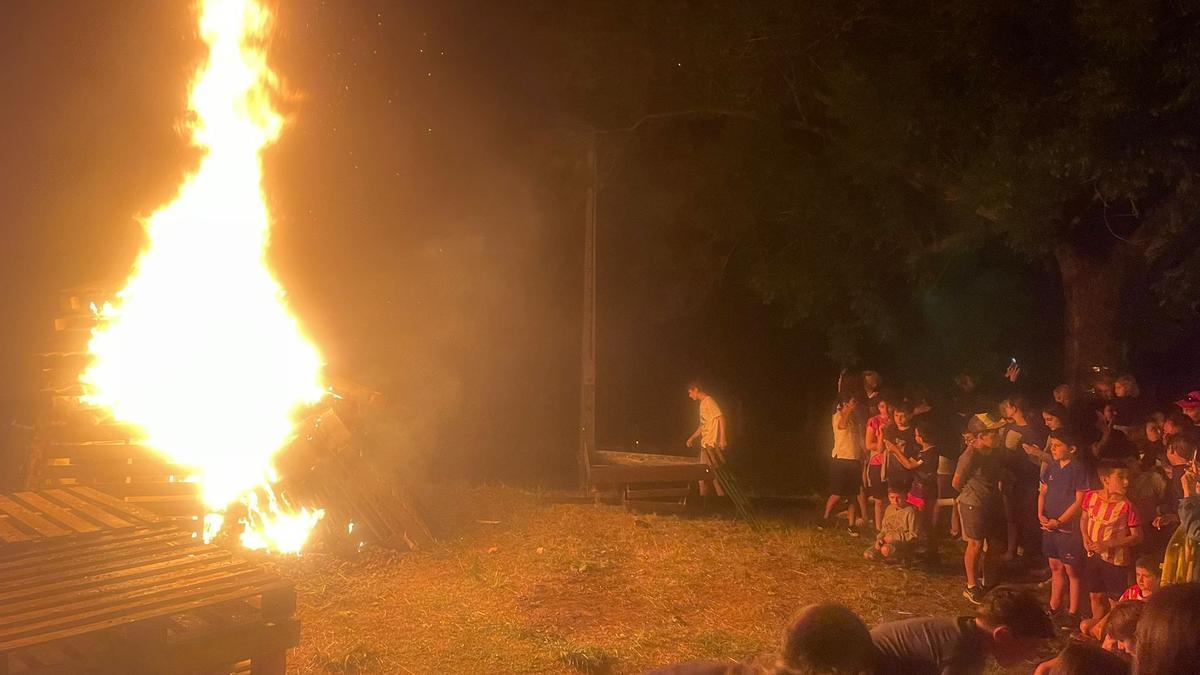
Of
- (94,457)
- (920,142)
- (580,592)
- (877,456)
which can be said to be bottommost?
(580,592)

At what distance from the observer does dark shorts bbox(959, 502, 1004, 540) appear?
A: 27.1 ft

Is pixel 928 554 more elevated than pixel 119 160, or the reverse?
pixel 119 160

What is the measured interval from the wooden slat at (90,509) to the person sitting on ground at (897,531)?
24.0 ft

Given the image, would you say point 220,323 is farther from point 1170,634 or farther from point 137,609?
point 1170,634

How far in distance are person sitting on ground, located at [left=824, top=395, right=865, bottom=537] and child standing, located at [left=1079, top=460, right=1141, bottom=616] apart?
3712mm

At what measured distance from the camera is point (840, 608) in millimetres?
3287

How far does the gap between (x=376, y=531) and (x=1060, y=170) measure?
29.5 ft

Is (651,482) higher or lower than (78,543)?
lower

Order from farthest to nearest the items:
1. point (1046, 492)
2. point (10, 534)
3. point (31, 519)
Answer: point (1046, 492) < point (31, 519) < point (10, 534)

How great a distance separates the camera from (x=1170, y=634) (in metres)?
3.25

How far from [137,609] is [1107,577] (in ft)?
23.1

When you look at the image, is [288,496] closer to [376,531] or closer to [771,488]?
[376,531]

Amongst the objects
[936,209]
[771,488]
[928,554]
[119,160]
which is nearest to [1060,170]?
[936,209]

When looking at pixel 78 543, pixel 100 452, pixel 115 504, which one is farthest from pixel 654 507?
pixel 78 543
